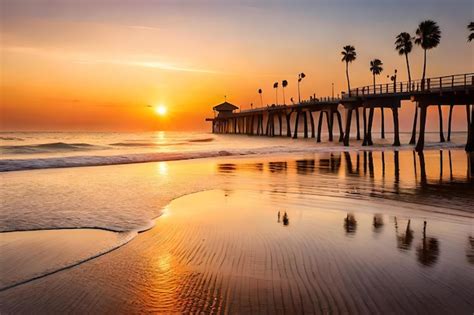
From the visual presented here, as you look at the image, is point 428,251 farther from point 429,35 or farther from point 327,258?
point 429,35

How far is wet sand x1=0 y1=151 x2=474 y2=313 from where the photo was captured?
13.5 ft

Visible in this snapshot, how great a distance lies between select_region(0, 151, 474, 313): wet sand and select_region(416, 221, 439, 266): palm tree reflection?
2 centimetres

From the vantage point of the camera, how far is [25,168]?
22.1 m

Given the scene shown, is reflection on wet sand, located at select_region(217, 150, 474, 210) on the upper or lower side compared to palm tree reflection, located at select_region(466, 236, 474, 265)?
upper

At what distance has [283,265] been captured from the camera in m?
5.34

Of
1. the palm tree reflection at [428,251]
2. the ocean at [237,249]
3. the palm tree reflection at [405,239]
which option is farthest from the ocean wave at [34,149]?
the palm tree reflection at [428,251]

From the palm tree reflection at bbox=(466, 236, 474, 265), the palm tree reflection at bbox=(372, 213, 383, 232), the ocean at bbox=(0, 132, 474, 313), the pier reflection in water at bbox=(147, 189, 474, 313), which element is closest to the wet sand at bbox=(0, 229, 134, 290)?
the ocean at bbox=(0, 132, 474, 313)

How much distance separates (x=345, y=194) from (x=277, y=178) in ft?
Result: 15.6

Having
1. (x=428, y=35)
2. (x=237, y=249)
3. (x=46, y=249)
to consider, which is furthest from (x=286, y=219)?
(x=428, y=35)

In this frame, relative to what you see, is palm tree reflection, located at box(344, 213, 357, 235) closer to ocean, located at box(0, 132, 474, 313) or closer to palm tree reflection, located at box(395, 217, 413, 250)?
ocean, located at box(0, 132, 474, 313)

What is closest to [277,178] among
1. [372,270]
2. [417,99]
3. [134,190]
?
[134,190]

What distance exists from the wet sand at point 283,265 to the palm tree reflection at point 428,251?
2 centimetres

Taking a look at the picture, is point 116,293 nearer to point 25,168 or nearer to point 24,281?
point 24,281

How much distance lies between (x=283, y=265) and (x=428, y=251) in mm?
2310
